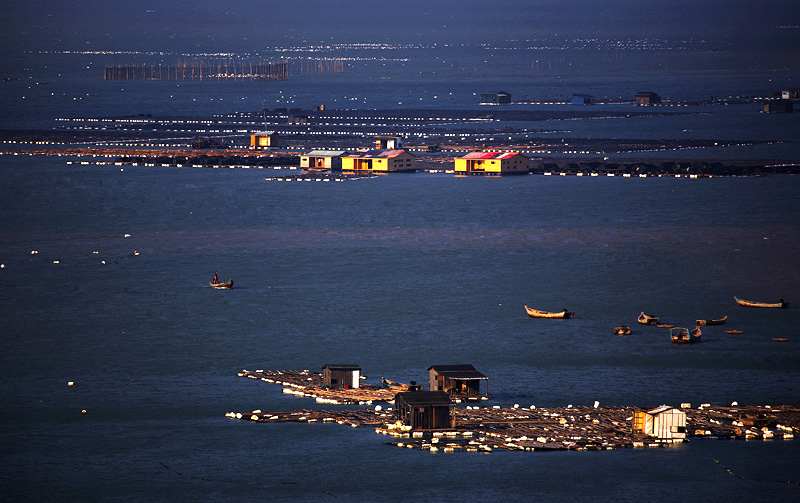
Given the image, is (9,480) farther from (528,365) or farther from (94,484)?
(528,365)

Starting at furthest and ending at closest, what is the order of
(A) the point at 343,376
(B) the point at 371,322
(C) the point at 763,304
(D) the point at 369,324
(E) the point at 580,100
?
(E) the point at 580,100 < (C) the point at 763,304 < (B) the point at 371,322 < (D) the point at 369,324 < (A) the point at 343,376

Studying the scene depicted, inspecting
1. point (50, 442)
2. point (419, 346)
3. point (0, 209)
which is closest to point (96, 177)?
point (0, 209)

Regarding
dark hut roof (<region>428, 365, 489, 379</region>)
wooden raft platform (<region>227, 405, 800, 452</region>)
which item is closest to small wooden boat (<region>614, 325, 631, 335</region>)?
wooden raft platform (<region>227, 405, 800, 452</region>)

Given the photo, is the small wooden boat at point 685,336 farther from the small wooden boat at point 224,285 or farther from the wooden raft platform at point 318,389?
the small wooden boat at point 224,285

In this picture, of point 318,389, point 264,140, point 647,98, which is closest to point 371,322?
point 318,389

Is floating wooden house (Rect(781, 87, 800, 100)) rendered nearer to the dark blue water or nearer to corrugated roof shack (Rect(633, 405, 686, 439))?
the dark blue water

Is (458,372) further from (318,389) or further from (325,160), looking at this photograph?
(325,160)
